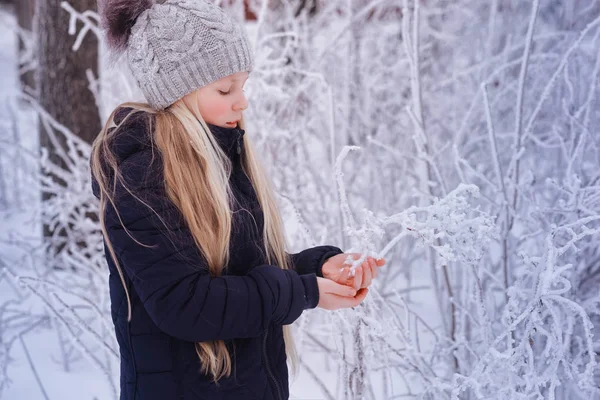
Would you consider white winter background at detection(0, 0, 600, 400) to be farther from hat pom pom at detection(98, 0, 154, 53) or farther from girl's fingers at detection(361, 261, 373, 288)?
hat pom pom at detection(98, 0, 154, 53)

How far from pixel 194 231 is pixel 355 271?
0.35m

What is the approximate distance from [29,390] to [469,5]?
4.45 metres

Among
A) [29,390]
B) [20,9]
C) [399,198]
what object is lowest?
[29,390]

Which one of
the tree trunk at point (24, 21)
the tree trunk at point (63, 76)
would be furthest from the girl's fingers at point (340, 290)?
the tree trunk at point (24, 21)

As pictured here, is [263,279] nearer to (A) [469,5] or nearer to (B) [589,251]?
(B) [589,251]

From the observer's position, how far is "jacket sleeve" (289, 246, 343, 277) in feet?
4.81

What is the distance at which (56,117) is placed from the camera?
13.8ft

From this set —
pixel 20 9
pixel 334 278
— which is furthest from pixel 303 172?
pixel 20 9

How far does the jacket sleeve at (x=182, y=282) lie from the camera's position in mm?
1179

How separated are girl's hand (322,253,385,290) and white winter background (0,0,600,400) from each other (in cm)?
6

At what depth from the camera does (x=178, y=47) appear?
4.64 feet

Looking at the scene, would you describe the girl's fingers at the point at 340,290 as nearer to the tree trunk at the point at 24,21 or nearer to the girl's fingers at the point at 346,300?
the girl's fingers at the point at 346,300

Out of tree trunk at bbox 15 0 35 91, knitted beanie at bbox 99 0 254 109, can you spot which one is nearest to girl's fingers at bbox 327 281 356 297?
knitted beanie at bbox 99 0 254 109

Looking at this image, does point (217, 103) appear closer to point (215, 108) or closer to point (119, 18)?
point (215, 108)
